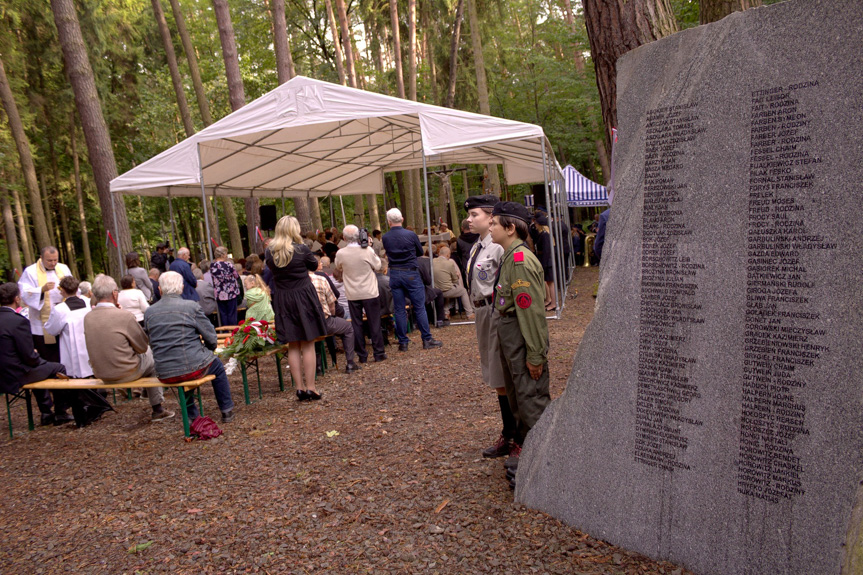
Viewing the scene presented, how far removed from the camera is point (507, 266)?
3744 mm

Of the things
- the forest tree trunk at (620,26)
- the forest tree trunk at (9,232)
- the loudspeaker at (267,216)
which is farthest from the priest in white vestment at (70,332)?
the forest tree trunk at (9,232)

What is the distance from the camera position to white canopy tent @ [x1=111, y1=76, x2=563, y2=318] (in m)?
9.69

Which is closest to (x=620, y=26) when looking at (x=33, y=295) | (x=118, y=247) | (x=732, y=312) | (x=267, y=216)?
(x=732, y=312)

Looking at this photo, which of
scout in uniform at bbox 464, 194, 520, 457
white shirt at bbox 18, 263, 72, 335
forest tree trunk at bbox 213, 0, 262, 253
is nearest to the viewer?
scout in uniform at bbox 464, 194, 520, 457

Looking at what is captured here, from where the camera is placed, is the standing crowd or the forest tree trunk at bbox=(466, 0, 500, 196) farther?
the forest tree trunk at bbox=(466, 0, 500, 196)

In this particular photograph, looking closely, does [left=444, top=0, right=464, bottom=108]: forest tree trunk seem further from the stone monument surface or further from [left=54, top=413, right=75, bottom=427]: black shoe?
the stone monument surface

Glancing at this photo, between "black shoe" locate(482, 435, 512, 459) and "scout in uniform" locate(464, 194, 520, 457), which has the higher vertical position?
"scout in uniform" locate(464, 194, 520, 457)

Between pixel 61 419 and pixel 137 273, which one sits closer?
pixel 61 419

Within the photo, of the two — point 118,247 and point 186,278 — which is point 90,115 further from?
point 186,278

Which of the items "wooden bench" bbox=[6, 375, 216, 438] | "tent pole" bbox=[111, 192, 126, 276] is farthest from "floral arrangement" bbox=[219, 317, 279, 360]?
"tent pole" bbox=[111, 192, 126, 276]

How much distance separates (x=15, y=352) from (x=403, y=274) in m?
4.62

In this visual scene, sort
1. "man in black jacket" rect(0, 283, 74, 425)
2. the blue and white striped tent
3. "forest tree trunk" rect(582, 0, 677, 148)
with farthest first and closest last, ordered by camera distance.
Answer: the blue and white striped tent → "man in black jacket" rect(0, 283, 74, 425) → "forest tree trunk" rect(582, 0, 677, 148)

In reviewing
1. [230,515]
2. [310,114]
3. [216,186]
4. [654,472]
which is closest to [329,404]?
[230,515]

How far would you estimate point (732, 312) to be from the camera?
2746 millimetres
